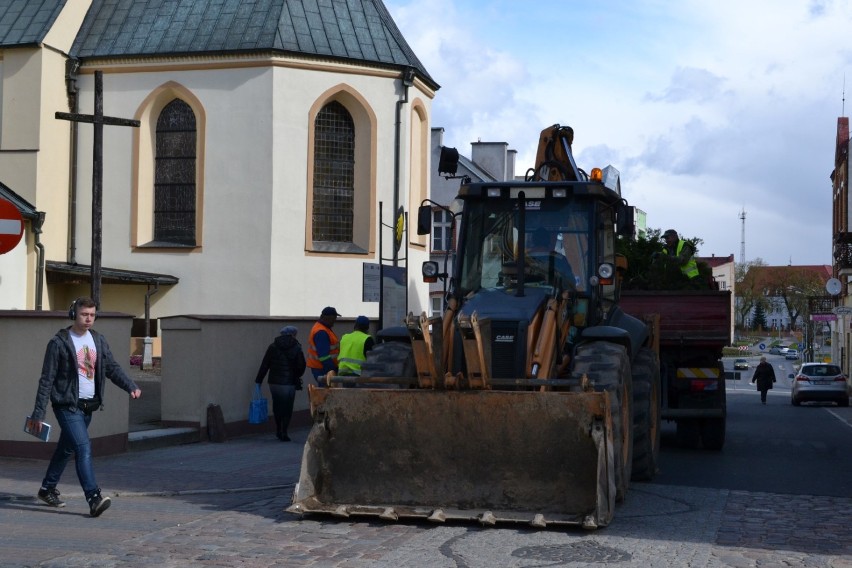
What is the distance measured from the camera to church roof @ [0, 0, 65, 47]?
32.7 m

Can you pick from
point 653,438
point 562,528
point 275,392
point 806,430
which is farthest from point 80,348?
point 806,430

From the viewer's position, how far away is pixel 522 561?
8227 mm

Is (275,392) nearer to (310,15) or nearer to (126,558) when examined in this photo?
(126,558)

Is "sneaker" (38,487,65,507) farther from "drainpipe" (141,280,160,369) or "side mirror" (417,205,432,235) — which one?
"drainpipe" (141,280,160,369)

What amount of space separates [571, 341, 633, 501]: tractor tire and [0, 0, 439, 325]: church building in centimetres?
2160

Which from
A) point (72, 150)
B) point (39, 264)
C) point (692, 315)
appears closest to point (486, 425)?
point (692, 315)

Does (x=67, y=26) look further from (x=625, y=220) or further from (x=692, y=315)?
(x=625, y=220)

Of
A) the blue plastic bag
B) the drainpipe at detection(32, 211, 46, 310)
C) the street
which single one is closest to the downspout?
the drainpipe at detection(32, 211, 46, 310)

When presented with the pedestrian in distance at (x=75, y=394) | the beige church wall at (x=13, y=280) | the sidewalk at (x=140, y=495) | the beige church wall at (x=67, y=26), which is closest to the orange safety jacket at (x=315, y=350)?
the sidewalk at (x=140, y=495)

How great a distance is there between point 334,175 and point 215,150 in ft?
10.9

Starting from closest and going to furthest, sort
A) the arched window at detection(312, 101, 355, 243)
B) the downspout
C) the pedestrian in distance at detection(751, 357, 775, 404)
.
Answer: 1. the arched window at detection(312, 101, 355, 243)
2. the downspout
3. the pedestrian in distance at detection(751, 357, 775, 404)

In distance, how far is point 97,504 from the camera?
9.89 meters

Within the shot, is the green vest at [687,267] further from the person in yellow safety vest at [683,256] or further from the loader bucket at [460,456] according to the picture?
the loader bucket at [460,456]

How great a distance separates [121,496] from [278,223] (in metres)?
21.4
